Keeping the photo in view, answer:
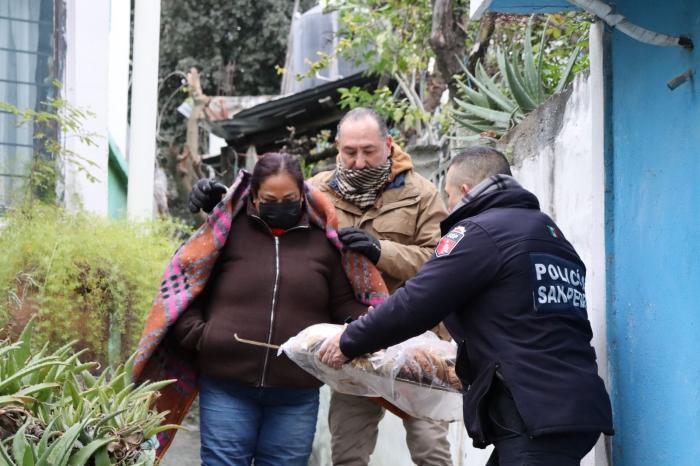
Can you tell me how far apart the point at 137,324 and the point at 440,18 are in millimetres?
3782

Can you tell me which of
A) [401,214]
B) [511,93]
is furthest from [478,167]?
[511,93]

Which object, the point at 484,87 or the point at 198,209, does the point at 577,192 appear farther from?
the point at 484,87

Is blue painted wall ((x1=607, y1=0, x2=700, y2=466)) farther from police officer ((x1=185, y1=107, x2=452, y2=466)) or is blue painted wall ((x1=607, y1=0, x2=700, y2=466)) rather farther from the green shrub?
the green shrub

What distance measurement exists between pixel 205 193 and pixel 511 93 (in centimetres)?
257

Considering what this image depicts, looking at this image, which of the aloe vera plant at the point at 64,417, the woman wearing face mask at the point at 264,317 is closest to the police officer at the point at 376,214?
the woman wearing face mask at the point at 264,317

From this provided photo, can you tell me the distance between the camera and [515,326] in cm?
331

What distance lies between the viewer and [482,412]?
3367 millimetres

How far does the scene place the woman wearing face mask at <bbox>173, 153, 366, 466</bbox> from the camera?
433cm

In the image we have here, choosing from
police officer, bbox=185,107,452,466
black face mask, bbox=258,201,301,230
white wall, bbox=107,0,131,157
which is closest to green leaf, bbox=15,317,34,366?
black face mask, bbox=258,201,301,230

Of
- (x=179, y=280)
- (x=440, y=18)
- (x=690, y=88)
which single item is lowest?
(x=179, y=280)

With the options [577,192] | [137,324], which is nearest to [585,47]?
[577,192]

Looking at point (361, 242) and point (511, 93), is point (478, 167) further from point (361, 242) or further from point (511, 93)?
point (511, 93)

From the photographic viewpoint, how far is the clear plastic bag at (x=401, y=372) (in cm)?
389

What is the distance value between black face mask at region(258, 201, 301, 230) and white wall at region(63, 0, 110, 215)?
182 inches
